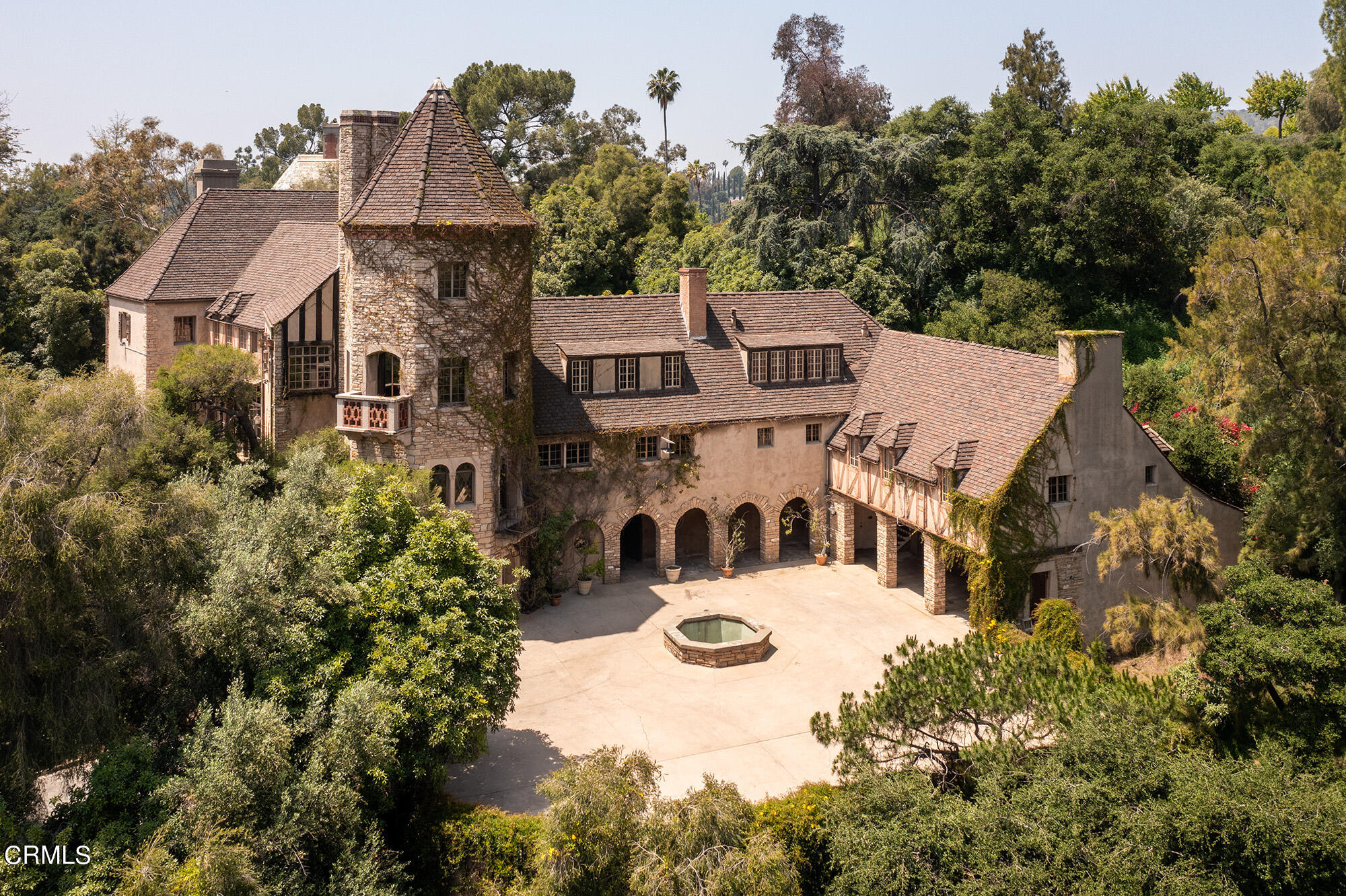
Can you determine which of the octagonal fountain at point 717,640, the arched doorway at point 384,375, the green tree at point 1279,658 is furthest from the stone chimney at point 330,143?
the green tree at point 1279,658

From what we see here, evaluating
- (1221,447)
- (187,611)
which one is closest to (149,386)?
(187,611)

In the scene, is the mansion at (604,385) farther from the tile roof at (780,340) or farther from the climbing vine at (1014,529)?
the climbing vine at (1014,529)

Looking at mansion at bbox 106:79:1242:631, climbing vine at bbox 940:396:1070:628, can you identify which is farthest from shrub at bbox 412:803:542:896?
climbing vine at bbox 940:396:1070:628

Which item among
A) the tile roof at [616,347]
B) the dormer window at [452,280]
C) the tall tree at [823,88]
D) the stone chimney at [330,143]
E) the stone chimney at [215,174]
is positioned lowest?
the tile roof at [616,347]

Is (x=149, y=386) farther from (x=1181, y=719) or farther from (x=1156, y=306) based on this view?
(x=1156, y=306)

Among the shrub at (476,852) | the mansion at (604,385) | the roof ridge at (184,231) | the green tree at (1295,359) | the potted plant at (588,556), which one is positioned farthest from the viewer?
the roof ridge at (184,231)

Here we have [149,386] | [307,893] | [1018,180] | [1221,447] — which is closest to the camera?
[307,893]
